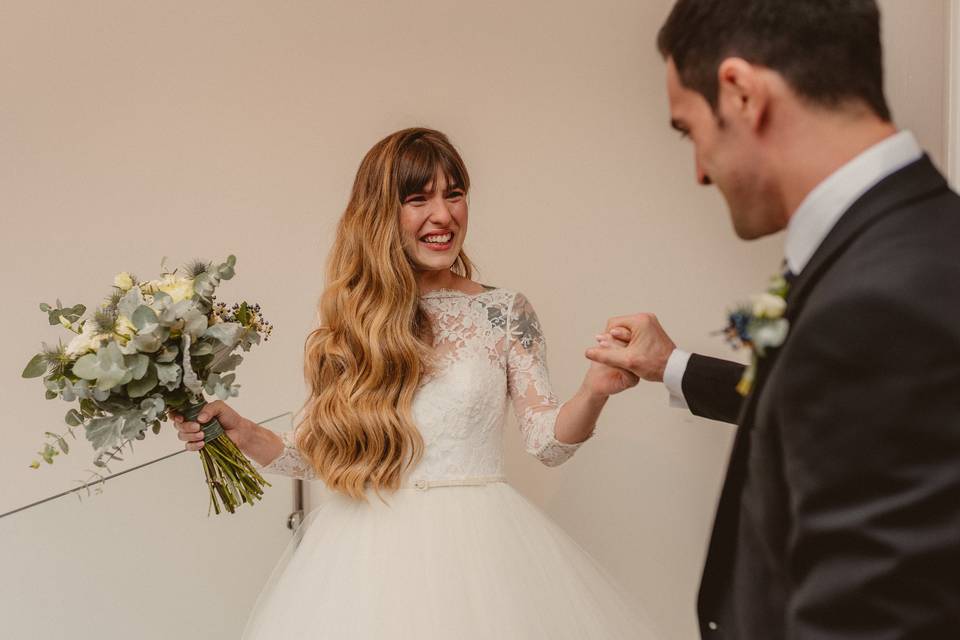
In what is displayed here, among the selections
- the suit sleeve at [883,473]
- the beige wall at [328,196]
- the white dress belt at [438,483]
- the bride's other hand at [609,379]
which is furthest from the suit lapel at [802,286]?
the beige wall at [328,196]

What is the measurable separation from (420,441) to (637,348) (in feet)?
2.01

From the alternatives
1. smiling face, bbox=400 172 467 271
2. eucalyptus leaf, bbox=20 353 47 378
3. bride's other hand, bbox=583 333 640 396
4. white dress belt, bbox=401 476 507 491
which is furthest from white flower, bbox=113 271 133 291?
bride's other hand, bbox=583 333 640 396

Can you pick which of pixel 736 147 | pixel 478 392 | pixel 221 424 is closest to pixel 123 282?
pixel 221 424

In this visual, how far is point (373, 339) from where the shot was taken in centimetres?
224

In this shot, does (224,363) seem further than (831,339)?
Yes

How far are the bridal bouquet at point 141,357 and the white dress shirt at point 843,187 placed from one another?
129 centimetres

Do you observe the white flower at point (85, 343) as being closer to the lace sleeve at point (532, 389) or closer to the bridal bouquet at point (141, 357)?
the bridal bouquet at point (141, 357)

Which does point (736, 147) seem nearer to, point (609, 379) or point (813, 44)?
point (813, 44)

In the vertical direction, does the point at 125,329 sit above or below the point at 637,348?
above

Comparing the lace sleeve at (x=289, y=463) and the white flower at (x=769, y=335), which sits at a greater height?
the white flower at (x=769, y=335)

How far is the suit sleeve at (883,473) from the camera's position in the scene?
0.82 metres

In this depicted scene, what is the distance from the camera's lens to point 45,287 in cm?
334

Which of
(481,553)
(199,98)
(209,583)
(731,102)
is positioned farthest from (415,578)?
(199,98)

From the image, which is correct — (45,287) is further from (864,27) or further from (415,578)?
(864,27)
